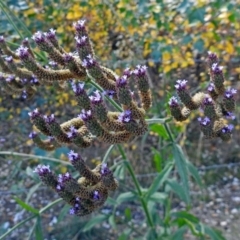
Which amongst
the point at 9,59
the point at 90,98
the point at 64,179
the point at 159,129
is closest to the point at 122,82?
the point at 90,98

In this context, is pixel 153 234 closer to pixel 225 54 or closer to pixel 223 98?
pixel 223 98

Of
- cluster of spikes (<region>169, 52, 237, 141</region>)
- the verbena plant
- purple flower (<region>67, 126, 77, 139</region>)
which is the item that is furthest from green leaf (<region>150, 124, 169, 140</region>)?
purple flower (<region>67, 126, 77, 139</region>)

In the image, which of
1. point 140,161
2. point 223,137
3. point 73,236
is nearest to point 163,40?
point 140,161

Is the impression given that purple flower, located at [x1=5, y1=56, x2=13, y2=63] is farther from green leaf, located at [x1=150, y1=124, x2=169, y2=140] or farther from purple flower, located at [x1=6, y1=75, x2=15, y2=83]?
green leaf, located at [x1=150, y1=124, x2=169, y2=140]

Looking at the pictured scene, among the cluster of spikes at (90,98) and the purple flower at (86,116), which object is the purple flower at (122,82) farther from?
the purple flower at (86,116)

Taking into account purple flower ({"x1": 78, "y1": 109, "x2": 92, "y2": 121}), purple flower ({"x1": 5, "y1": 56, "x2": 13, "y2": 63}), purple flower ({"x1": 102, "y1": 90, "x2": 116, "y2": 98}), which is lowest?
purple flower ({"x1": 78, "y1": 109, "x2": 92, "y2": 121})

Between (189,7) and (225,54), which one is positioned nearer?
(189,7)
